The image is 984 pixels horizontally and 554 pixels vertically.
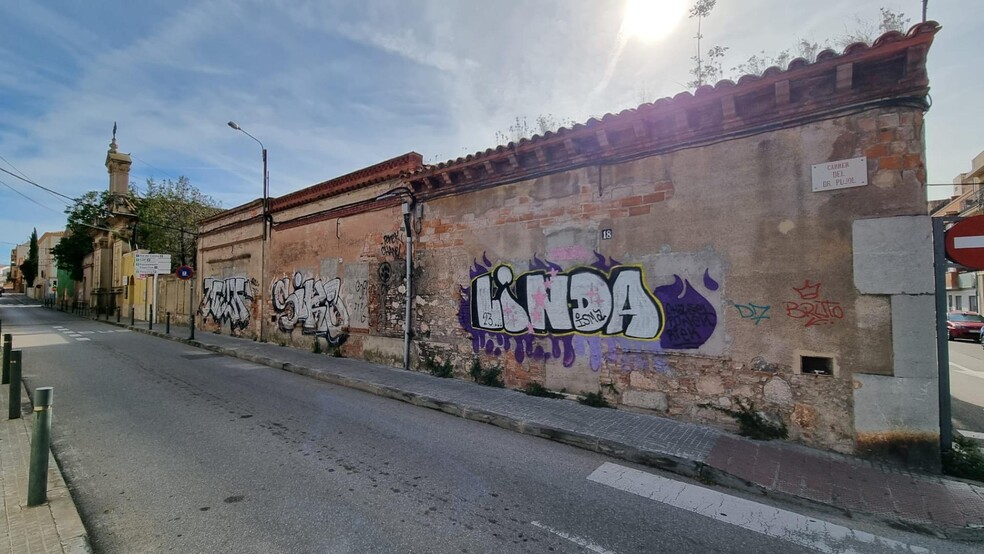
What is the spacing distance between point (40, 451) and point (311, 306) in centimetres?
960

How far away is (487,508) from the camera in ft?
11.8

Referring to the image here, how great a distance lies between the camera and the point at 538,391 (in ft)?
24.5

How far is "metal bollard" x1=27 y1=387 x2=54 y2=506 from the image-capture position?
11.0 ft

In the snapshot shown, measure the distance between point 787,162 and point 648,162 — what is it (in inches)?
71.0

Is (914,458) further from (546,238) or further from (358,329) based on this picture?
(358,329)

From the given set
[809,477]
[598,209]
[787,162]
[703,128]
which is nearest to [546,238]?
[598,209]

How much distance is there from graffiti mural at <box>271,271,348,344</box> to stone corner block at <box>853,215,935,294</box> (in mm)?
10852

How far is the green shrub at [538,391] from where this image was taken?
24.1 feet

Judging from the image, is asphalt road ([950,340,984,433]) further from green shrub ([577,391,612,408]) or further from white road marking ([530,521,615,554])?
white road marking ([530,521,615,554])

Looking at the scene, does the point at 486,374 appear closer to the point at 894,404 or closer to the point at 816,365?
the point at 816,365

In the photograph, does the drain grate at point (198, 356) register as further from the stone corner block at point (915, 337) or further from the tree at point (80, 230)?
the tree at point (80, 230)

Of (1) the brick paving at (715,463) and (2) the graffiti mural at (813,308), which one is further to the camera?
(2) the graffiti mural at (813,308)

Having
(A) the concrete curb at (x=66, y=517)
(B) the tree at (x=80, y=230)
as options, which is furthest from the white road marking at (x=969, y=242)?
(B) the tree at (x=80, y=230)

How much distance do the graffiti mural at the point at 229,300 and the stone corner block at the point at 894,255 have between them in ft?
54.6
